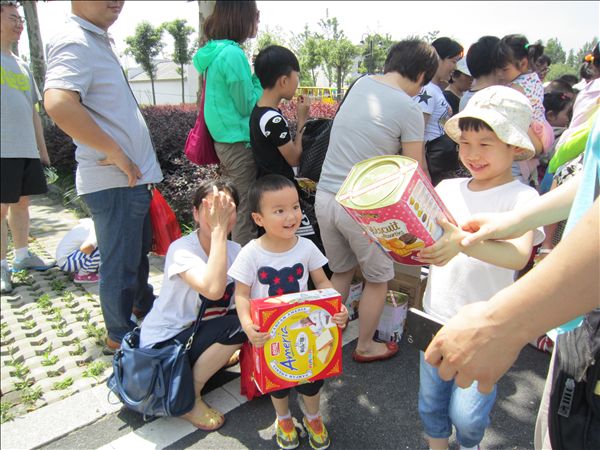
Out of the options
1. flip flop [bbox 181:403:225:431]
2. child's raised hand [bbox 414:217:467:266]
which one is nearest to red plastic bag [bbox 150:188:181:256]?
flip flop [bbox 181:403:225:431]

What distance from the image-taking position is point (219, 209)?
6.53 ft

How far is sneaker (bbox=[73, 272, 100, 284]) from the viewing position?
3.81 meters

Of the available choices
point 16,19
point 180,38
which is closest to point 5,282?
point 16,19

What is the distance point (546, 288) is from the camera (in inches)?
30.8

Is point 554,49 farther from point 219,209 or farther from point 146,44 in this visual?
point 219,209

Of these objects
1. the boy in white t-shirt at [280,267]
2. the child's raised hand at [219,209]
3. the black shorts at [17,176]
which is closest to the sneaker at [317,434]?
the boy in white t-shirt at [280,267]

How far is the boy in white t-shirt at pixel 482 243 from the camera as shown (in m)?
1.38

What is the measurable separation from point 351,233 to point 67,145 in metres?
5.52

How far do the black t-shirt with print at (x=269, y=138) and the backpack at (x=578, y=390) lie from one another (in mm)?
1999

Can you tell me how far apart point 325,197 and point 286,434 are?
128cm

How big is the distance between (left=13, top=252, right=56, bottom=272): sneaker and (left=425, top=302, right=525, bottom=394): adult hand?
13.6 feet

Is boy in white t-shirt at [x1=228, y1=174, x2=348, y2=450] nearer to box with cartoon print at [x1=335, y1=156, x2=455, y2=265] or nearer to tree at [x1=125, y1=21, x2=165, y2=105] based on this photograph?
box with cartoon print at [x1=335, y1=156, x2=455, y2=265]

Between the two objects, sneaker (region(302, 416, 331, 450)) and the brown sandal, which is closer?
sneaker (region(302, 416, 331, 450))

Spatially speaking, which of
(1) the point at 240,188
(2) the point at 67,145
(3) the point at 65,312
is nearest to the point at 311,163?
(1) the point at 240,188
